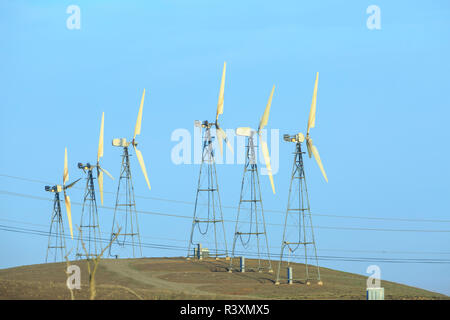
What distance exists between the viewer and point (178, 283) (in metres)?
76.5

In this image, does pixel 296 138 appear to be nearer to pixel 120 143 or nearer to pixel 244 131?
pixel 244 131

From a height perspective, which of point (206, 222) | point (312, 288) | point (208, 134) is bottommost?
point (312, 288)

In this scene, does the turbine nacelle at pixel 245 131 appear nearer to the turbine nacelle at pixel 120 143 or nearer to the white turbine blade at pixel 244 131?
the white turbine blade at pixel 244 131

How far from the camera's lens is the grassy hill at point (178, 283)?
63.1m

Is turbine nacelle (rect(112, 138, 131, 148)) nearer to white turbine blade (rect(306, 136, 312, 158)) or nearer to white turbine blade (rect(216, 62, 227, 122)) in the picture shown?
white turbine blade (rect(216, 62, 227, 122))

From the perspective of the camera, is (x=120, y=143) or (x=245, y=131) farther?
(x=120, y=143)

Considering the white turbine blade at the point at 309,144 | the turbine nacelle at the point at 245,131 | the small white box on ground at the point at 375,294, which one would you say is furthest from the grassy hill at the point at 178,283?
the turbine nacelle at the point at 245,131

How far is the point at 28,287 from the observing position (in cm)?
6531

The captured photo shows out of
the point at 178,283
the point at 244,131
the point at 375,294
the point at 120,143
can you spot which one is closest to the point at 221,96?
the point at 244,131
